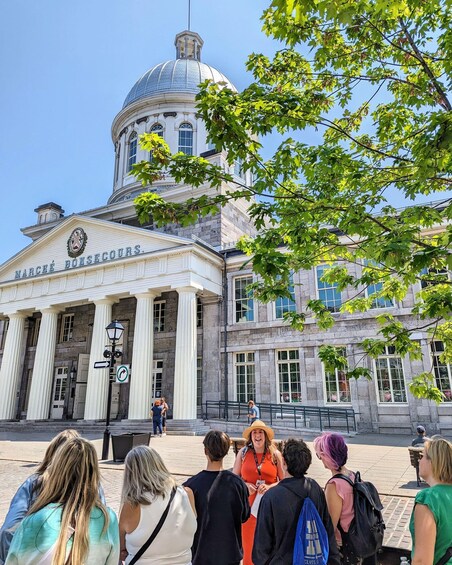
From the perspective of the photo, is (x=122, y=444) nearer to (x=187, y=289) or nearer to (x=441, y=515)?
(x=441, y=515)

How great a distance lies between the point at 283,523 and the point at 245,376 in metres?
21.0

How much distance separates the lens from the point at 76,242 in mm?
26703

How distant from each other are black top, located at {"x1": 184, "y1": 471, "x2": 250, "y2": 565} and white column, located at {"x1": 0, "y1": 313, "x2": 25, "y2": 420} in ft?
89.8

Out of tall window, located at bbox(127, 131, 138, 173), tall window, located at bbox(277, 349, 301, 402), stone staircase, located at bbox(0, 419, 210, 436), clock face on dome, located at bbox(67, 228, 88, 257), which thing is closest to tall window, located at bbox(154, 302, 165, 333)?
clock face on dome, located at bbox(67, 228, 88, 257)

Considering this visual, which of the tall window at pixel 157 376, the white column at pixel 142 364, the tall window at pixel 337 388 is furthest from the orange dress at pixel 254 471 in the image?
the tall window at pixel 157 376

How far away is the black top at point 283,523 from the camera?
2.97 meters

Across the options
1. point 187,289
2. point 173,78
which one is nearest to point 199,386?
point 187,289

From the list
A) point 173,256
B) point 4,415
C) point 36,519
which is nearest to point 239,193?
point 36,519

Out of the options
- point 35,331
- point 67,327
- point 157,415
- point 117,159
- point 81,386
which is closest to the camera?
point 157,415

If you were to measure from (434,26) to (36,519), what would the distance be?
24.7ft

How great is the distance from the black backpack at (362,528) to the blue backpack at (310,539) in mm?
311

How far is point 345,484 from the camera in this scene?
3262 millimetres

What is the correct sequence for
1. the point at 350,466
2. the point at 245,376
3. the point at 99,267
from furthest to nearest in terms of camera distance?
the point at 99,267 → the point at 245,376 → the point at 350,466

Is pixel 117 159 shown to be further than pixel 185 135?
Yes
